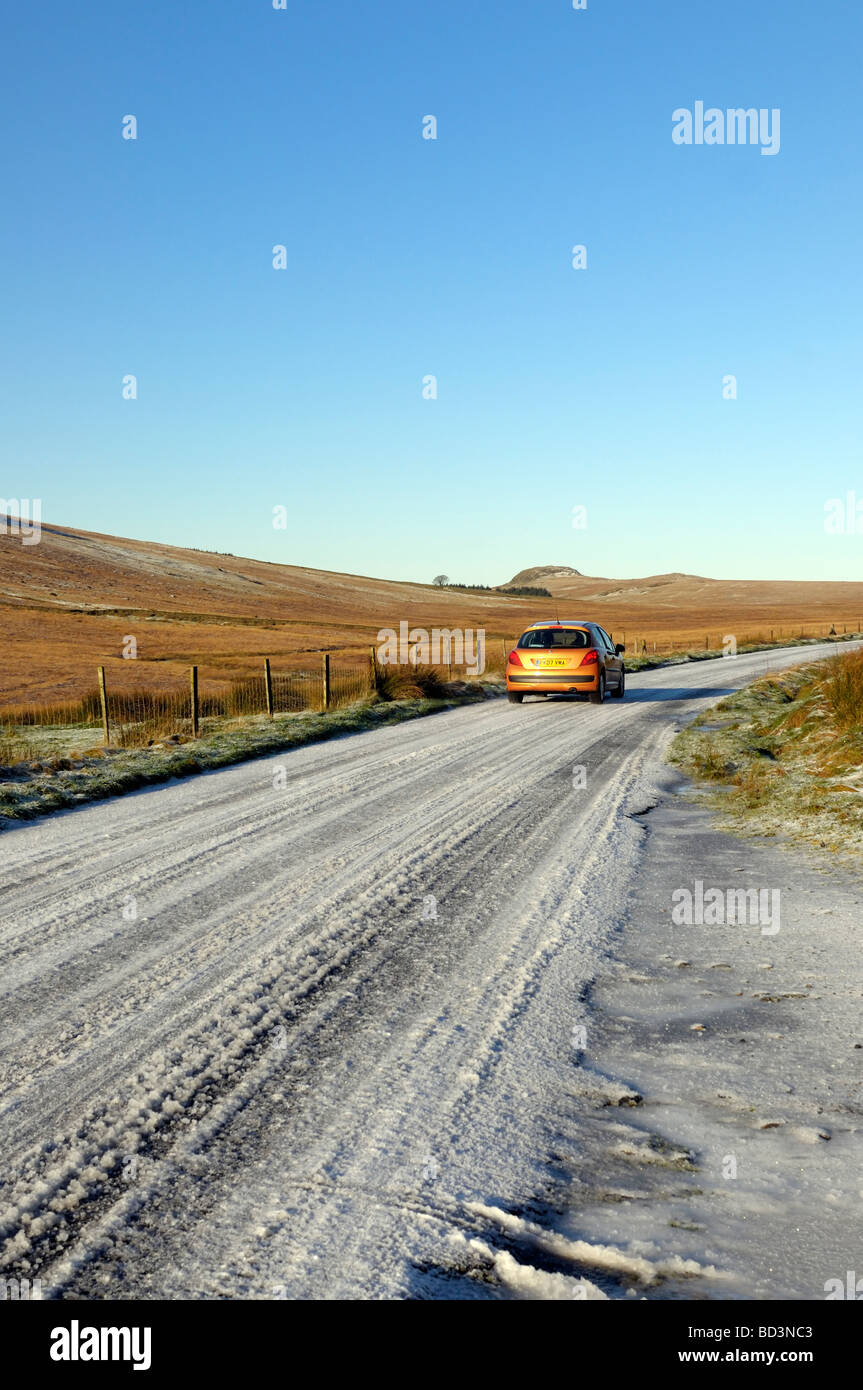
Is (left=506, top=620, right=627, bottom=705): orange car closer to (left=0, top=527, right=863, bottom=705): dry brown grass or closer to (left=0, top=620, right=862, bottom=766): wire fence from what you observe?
(left=0, top=620, right=862, bottom=766): wire fence

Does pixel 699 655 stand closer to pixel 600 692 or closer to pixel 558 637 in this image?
pixel 600 692

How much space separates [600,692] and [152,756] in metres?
10.9

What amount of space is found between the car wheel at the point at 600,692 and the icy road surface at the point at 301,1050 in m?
12.7

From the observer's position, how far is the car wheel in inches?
867

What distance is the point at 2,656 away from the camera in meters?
50.4

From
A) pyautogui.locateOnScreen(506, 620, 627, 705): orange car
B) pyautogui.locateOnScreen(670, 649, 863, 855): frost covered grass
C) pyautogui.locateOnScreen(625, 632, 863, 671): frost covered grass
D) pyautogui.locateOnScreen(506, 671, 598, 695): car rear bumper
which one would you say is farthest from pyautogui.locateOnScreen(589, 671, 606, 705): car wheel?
pyautogui.locateOnScreen(625, 632, 863, 671): frost covered grass

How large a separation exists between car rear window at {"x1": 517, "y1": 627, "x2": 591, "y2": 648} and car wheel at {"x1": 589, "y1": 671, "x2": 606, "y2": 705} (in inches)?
36.9

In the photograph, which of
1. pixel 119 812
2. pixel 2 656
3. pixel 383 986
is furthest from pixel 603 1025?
pixel 2 656

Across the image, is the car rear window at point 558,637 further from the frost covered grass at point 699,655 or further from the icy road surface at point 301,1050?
the frost covered grass at point 699,655

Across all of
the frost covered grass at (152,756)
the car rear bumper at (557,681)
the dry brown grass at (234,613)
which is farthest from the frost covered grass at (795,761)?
the dry brown grass at (234,613)

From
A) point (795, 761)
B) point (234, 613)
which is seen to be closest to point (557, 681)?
point (795, 761)

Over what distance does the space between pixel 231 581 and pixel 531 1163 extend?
135 m

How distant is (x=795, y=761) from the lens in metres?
12.6

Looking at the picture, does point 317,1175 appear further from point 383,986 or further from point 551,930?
point 551,930
